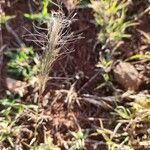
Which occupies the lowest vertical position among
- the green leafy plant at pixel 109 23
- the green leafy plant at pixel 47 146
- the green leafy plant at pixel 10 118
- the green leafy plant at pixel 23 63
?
the green leafy plant at pixel 47 146

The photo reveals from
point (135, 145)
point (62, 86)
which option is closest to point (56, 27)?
point (62, 86)

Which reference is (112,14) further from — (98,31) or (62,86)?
(62,86)

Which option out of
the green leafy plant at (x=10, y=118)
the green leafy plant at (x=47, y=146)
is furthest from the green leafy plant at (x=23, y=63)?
the green leafy plant at (x=47, y=146)

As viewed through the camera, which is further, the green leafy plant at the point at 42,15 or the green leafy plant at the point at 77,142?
the green leafy plant at the point at 42,15

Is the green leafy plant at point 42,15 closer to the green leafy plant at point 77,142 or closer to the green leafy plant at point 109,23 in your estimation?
the green leafy plant at point 109,23

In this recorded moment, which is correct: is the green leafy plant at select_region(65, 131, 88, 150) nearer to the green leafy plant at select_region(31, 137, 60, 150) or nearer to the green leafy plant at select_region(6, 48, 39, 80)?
the green leafy plant at select_region(31, 137, 60, 150)
